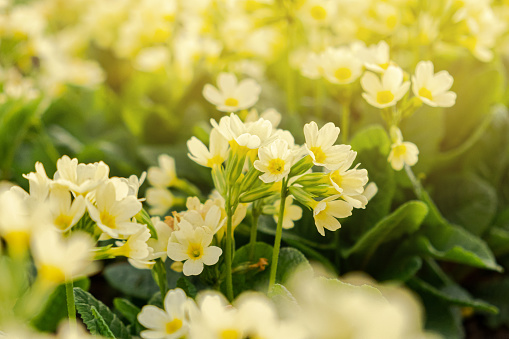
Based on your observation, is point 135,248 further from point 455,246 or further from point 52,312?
point 455,246

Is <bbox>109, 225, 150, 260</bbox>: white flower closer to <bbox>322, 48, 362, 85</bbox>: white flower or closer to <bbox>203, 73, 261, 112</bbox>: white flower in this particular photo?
<bbox>203, 73, 261, 112</bbox>: white flower

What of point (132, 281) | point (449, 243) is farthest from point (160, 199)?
point (449, 243)

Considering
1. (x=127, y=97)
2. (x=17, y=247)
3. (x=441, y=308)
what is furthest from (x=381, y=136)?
(x=127, y=97)

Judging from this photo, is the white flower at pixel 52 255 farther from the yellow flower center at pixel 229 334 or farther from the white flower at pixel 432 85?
the white flower at pixel 432 85

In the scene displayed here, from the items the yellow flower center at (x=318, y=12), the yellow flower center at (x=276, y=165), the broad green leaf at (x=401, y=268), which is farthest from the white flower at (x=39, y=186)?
the yellow flower center at (x=318, y=12)

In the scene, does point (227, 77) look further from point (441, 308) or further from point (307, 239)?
point (441, 308)
